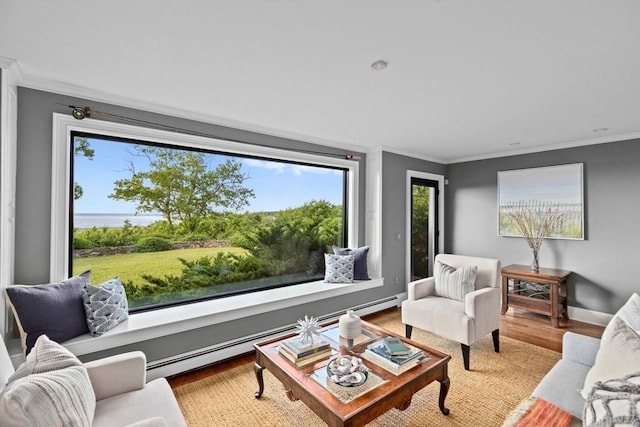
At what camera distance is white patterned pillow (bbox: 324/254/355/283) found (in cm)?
382

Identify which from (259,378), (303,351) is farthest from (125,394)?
(303,351)

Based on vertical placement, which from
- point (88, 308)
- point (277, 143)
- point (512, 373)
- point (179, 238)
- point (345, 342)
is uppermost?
point (277, 143)

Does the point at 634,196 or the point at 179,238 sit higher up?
the point at 634,196

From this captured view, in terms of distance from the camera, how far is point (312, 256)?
407cm

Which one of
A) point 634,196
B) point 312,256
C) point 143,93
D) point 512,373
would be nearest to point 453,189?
point 634,196

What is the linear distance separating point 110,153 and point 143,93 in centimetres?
67

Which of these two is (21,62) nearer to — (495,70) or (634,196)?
(495,70)

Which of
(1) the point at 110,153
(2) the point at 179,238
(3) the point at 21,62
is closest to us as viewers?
(3) the point at 21,62

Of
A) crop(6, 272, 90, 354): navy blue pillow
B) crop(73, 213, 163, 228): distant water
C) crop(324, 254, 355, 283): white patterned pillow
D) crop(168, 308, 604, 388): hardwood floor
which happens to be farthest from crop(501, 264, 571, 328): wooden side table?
crop(6, 272, 90, 354): navy blue pillow

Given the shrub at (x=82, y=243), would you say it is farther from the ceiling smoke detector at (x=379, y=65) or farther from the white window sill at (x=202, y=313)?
the ceiling smoke detector at (x=379, y=65)

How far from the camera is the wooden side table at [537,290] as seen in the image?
361 cm

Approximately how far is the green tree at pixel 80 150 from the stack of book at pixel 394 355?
8.80 feet

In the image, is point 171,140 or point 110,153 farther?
point 171,140

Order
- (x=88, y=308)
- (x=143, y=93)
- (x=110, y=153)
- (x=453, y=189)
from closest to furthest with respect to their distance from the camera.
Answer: (x=88, y=308), (x=143, y=93), (x=110, y=153), (x=453, y=189)
